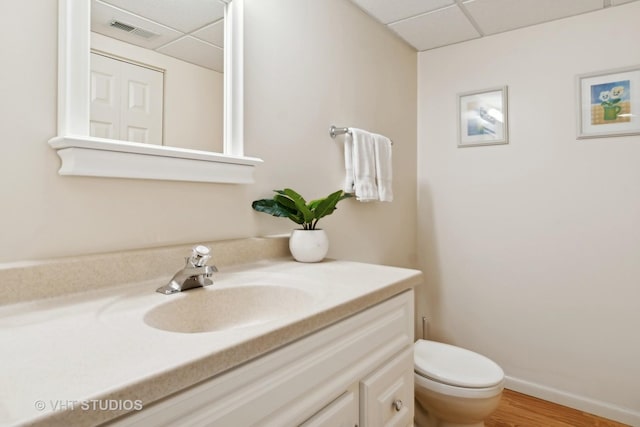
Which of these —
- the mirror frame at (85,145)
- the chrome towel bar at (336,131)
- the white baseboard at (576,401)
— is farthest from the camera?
the white baseboard at (576,401)

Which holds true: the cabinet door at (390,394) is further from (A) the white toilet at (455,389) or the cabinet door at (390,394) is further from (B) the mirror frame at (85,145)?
(B) the mirror frame at (85,145)

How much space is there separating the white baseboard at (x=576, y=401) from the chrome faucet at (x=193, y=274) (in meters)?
1.93

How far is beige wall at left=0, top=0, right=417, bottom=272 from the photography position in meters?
0.80

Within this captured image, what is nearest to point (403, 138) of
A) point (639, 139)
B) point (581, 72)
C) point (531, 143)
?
point (531, 143)

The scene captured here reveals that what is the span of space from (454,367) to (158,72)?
5.27ft

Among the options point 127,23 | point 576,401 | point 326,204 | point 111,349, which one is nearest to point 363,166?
point 326,204

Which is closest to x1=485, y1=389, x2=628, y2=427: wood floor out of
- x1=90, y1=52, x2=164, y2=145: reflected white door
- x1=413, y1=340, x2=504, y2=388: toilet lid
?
x1=413, y1=340, x2=504, y2=388: toilet lid

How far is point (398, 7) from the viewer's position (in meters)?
1.79

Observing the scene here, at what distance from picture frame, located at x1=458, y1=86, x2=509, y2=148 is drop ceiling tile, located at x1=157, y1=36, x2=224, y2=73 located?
1566mm

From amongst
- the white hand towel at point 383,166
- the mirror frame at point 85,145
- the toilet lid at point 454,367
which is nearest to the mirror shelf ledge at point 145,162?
the mirror frame at point 85,145

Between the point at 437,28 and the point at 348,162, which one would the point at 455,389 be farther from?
the point at 437,28

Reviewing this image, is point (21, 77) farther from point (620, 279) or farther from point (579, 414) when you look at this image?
point (579, 414)

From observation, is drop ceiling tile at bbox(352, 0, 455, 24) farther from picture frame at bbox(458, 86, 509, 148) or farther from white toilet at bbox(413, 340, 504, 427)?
white toilet at bbox(413, 340, 504, 427)

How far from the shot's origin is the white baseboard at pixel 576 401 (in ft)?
5.70
